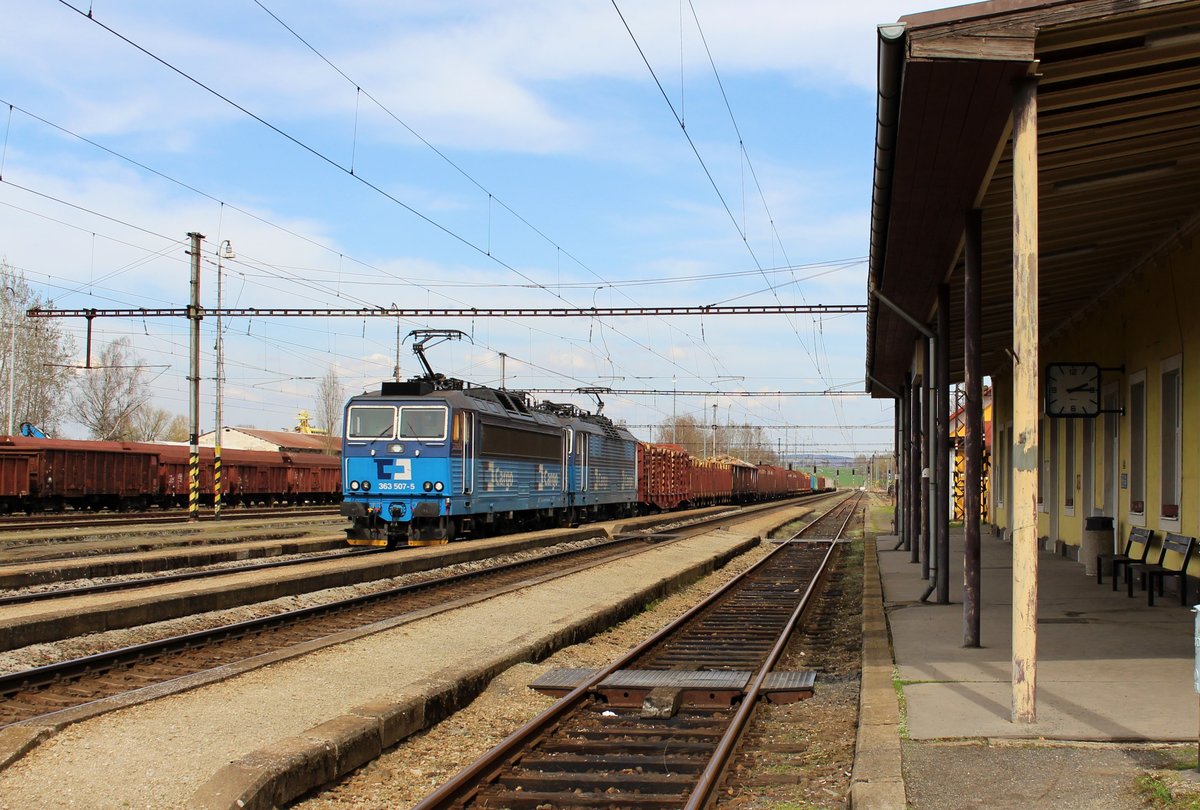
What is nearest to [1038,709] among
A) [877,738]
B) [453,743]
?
[877,738]

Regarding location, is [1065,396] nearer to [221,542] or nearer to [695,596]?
[695,596]

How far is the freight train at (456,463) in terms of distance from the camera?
69.1 ft

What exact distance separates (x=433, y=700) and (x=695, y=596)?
30.9ft

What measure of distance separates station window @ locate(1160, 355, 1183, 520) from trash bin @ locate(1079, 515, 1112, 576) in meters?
1.72

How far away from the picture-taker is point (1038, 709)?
686cm

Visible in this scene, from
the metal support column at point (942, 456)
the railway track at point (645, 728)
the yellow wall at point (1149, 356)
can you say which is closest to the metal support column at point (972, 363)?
the railway track at point (645, 728)

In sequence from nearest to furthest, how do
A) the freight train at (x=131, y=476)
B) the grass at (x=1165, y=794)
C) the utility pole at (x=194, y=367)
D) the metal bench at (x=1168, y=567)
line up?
the grass at (x=1165, y=794)
the metal bench at (x=1168, y=567)
the utility pole at (x=194, y=367)
the freight train at (x=131, y=476)

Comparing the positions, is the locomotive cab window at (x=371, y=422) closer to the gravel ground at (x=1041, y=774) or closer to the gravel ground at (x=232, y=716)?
the gravel ground at (x=232, y=716)

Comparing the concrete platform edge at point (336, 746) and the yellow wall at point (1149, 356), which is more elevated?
the yellow wall at point (1149, 356)

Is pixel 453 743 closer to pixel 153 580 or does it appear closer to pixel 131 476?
pixel 153 580

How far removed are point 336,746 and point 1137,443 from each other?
11.3 meters

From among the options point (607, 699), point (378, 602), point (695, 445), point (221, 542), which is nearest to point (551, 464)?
point (221, 542)

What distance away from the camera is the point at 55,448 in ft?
116

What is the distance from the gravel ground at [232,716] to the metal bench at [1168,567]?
18.3 feet
